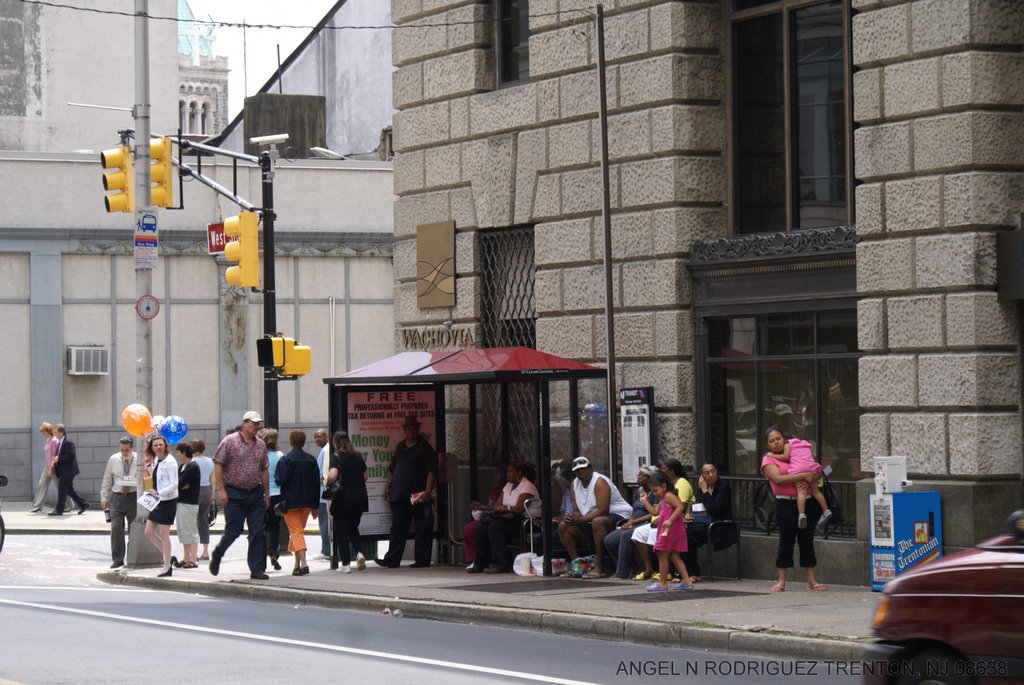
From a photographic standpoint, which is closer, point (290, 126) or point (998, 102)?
point (998, 102)

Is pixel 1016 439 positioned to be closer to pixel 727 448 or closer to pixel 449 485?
pixel 727 448

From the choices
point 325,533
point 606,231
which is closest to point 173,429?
point 325,533

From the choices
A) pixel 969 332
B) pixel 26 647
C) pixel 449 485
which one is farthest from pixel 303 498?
pixel 969 332

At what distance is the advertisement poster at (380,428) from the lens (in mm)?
21062

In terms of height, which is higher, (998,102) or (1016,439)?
(998,102)

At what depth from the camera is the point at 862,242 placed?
16.5 m

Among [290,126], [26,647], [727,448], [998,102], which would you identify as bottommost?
[26,647]

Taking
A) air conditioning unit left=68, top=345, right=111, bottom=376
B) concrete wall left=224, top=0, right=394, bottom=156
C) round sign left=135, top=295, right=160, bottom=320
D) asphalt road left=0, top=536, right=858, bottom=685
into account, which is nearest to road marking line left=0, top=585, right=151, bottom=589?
asphalt road left=0, top=536, right=858, bottom=685

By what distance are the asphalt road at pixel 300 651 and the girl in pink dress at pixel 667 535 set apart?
2.26 meters

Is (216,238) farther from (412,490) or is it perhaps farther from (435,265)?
(412,490)

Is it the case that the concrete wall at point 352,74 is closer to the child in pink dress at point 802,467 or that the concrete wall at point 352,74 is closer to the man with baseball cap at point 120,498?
the man with baseball cap at point 120,498

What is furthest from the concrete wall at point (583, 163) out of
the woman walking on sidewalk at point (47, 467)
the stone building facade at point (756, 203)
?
the woman walking on sidewalk at point (47, 467)

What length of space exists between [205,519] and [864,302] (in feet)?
37.0

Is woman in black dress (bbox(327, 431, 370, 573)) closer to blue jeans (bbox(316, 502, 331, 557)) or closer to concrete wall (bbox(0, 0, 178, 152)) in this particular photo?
Answer: blue jeans (bbox(316, 502, 331, 557))
